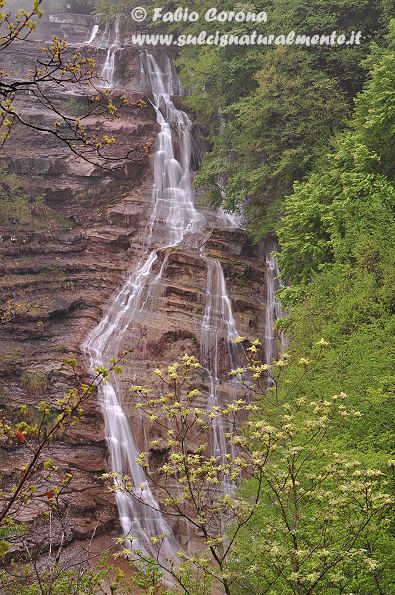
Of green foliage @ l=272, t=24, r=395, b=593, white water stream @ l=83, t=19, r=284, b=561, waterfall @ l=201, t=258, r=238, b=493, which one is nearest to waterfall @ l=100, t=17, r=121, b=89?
white water stream @ l=83, t=19, r=284, b=561

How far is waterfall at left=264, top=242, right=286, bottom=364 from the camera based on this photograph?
63.9ft

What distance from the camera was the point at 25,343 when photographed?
19.3 m

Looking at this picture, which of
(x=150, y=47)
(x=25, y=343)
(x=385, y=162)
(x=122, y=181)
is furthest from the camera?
(x=150, y=47)

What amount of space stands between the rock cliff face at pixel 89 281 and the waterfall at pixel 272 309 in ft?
0.77

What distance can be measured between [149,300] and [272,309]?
4.47 meters

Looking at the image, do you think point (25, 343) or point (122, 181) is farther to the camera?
point (122, 181)

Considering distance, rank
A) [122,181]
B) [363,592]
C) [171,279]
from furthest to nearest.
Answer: [122,181] → [171,279] → [363,592]

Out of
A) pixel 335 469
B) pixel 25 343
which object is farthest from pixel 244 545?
pixel 25 343

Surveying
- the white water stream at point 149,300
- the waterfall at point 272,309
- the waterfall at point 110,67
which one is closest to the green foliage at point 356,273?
the white water stream at point 149,300

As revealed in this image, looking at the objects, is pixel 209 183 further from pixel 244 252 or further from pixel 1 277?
pixel 1 277

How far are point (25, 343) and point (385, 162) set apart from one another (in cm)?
1273

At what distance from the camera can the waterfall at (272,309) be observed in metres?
19.5

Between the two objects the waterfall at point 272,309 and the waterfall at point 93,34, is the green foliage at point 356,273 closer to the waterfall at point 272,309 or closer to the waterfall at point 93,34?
the waterfall at point 272,309

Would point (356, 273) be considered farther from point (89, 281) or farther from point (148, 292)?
point (89, 281)
